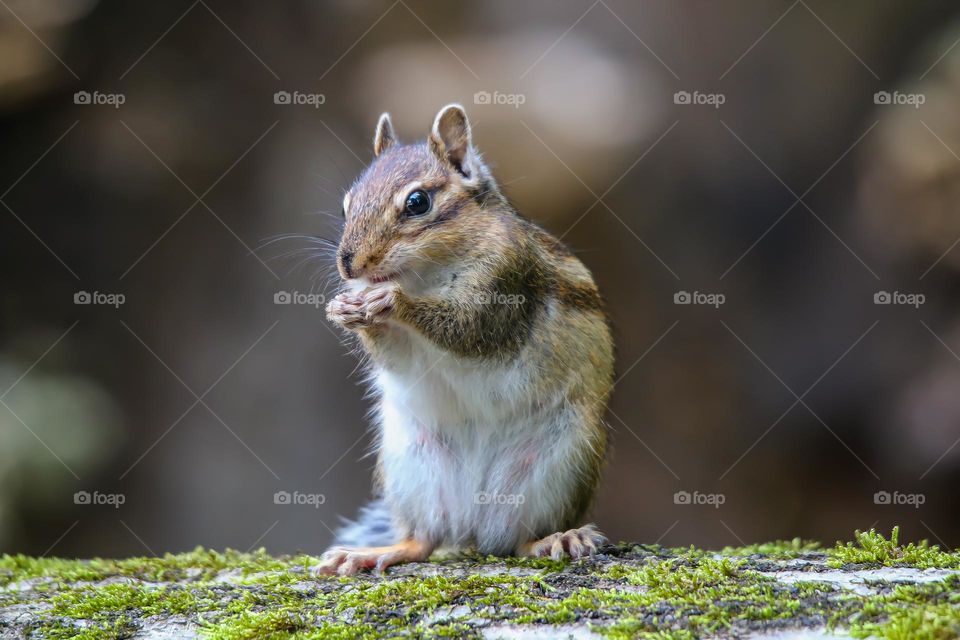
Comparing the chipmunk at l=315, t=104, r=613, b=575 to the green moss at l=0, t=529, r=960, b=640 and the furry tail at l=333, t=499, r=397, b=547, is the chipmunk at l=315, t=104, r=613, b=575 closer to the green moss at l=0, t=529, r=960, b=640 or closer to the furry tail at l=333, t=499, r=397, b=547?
the green moss at l=0, t=529, r=960, b=640

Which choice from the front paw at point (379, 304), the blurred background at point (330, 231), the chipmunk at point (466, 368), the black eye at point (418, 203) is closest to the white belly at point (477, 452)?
the chipmunk at point (466, 368)

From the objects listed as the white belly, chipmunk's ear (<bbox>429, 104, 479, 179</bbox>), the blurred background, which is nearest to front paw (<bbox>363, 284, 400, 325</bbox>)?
the white belly

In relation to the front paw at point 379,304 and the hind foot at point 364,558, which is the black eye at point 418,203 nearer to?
the front paw at point 379,304

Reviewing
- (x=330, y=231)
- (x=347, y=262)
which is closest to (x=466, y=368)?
(x=347, y=262)

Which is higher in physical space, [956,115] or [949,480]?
[956,115]

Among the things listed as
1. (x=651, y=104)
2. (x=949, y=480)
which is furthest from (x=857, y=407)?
(x=651, y=104)

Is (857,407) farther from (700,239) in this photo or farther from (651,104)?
(651,104)

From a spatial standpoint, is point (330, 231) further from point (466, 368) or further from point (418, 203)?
point (466, 368)
